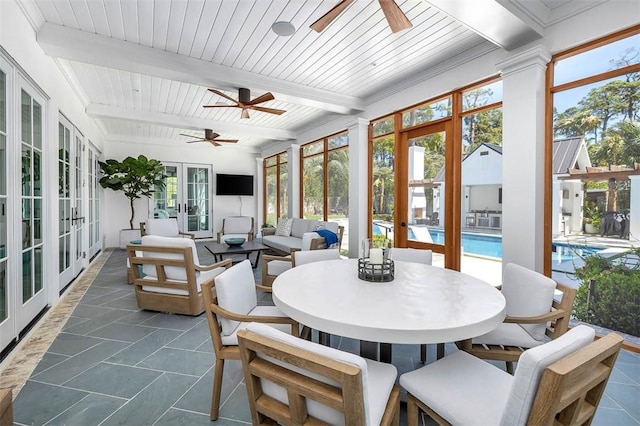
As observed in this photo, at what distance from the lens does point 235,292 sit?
184 centimetres

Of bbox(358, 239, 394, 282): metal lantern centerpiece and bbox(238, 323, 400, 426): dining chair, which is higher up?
bbox(358, 239, 394, 282): metal lantern centerpiece

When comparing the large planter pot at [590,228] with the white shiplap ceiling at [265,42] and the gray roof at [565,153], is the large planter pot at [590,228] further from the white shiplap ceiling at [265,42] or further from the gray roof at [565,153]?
the white shiplap ceiling at [265,42]

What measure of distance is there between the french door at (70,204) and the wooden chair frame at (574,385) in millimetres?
4694

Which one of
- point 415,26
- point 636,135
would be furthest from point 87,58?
point 636,135

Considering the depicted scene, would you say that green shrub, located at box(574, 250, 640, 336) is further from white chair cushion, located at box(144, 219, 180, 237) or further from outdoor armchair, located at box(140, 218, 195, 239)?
white chair cushion, located at box(144, 219, 180, 237)

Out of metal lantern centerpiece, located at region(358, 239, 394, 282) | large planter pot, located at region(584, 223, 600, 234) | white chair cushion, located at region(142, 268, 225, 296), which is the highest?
large planter pot, located at region(584, 223, 600, 234)

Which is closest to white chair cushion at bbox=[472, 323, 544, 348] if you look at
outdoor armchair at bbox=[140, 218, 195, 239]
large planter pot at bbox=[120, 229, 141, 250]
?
outdoor armchair at bbox=[140, 218, 195, 239]

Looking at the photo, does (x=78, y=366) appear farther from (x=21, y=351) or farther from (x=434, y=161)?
(x=434, y=161)

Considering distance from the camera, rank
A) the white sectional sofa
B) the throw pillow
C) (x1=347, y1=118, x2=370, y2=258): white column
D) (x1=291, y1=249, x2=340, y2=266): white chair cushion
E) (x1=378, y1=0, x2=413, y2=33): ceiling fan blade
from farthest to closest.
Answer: the throw pillow, (x1=347, y1=118, x2=370, y2=258): white column, the white sectional sofa, (x1=291, y1=249, x2=340, y2=266): white chair cushion, (x1=378, y1=0, x2=413, y2=33): ceiling fan blade

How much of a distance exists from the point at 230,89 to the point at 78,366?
343cm

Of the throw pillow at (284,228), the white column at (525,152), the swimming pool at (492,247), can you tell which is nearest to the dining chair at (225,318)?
the white column at (525,152)

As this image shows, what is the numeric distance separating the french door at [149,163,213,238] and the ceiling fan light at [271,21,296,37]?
6539mm

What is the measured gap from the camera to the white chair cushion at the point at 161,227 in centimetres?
625

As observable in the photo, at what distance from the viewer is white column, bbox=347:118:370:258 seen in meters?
5.16
